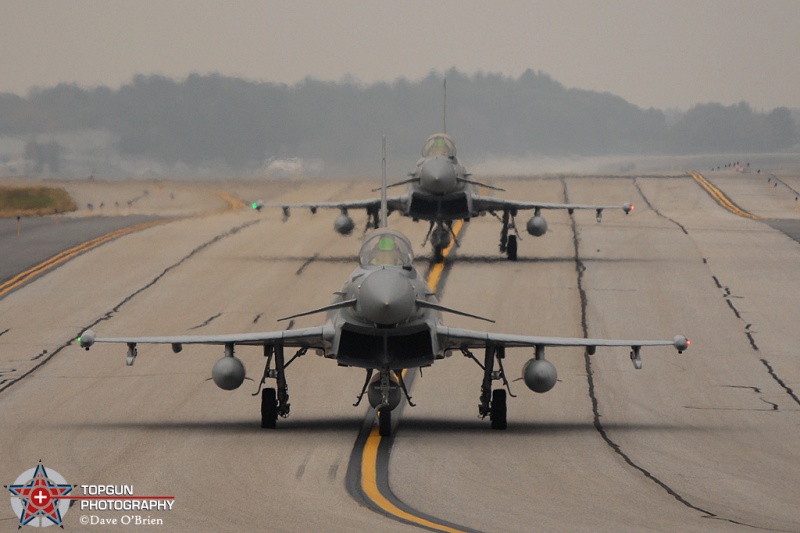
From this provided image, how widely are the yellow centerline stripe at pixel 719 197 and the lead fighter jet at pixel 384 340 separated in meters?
35.4

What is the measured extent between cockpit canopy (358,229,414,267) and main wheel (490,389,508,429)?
258 centimetres

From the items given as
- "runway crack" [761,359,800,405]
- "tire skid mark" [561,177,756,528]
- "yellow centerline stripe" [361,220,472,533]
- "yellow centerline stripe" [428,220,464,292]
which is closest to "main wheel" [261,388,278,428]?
"yellow centerline stripe" [361,220,472,533]

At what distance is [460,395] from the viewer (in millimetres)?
26406

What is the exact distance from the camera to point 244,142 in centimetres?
7188

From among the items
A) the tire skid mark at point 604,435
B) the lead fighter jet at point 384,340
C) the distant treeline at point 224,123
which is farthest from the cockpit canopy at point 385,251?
the distant treeline at point 224,123

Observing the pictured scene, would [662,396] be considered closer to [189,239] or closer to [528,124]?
[189,239]

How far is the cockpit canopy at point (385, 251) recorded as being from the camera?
75.1 ft

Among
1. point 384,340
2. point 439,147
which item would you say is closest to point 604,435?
point 384,340

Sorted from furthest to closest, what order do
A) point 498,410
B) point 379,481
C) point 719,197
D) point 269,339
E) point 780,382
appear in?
point 719,197, point 780,382, point 498,410, point 269,339, point 379,481

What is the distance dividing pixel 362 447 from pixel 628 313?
14.6 m

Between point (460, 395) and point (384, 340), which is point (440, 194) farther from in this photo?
point (384, 340)

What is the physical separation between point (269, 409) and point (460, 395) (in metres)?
4.61

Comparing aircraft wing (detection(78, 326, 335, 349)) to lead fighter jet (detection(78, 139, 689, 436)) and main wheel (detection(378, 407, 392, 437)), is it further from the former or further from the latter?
main wheel (detection(378, 407, 392, 437))

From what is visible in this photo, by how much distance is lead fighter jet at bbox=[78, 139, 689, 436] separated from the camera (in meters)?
21.4
